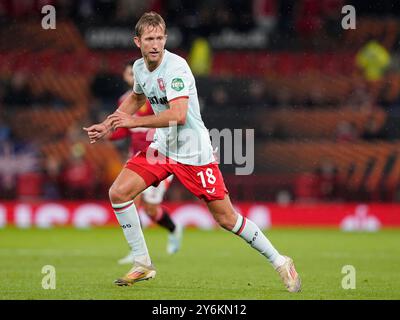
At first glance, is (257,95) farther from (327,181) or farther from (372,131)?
(327,181)

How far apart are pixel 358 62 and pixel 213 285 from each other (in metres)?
14.2

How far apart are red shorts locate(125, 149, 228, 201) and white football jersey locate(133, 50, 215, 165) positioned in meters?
0.06

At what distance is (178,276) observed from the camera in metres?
9.22

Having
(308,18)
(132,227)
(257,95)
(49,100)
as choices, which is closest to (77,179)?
(49,100)

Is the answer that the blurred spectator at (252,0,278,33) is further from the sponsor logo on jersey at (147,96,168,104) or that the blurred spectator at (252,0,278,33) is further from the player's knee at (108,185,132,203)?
the player's knee at (108,185,132,203)

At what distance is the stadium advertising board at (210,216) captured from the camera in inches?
691

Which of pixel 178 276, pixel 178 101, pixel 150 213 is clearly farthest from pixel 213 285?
pixel 150 213

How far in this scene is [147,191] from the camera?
11.7 meters

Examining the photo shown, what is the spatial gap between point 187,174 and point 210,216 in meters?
9.74

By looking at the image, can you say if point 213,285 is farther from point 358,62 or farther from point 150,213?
point 358,62

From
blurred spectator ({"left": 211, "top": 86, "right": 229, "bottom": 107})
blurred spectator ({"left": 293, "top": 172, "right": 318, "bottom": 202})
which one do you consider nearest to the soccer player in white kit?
blurred spectator ({"left": 293, "top": 172, "right": 318, "bottom": 202})

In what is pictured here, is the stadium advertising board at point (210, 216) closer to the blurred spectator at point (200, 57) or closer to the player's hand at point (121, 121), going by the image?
the blurred spectator at point (200, 57)
